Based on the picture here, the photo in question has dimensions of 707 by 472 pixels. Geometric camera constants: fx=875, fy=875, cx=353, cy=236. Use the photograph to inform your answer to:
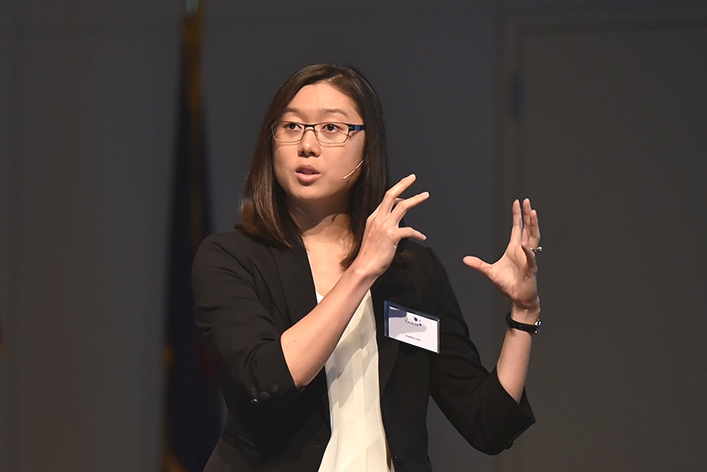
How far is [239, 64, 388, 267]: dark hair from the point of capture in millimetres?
1774

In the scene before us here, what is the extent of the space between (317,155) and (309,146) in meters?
0.03

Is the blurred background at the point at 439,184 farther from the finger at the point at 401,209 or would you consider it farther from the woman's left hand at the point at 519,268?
the finger at the point at 401,209

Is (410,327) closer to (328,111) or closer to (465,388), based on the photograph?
(465,388)

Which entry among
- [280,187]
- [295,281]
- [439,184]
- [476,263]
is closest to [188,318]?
[439,184]

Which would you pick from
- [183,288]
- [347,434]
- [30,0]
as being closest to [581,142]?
[183,288]

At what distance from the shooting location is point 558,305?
3.06 metres

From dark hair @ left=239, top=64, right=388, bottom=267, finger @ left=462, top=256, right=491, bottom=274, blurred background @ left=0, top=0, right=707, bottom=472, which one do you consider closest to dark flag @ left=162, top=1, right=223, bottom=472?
blurred background @ left=0, top=0, right=707, bottom=472

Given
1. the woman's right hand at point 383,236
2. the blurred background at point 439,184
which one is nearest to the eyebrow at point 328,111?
the woman's right hand at point 383,236

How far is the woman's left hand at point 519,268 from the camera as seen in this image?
5.64ft

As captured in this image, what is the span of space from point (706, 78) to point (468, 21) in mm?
835

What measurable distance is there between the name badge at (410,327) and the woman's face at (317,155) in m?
0.26

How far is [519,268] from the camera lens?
173 centimetres

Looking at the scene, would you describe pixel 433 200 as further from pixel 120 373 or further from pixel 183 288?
pixel 120 373

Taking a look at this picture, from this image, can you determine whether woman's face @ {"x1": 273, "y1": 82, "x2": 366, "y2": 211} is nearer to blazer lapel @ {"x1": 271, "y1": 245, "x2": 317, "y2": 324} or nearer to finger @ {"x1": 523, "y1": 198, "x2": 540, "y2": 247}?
blazer lapel @ {"x1": 271, "y1": 245, "x2": 317, "y2": 324}
